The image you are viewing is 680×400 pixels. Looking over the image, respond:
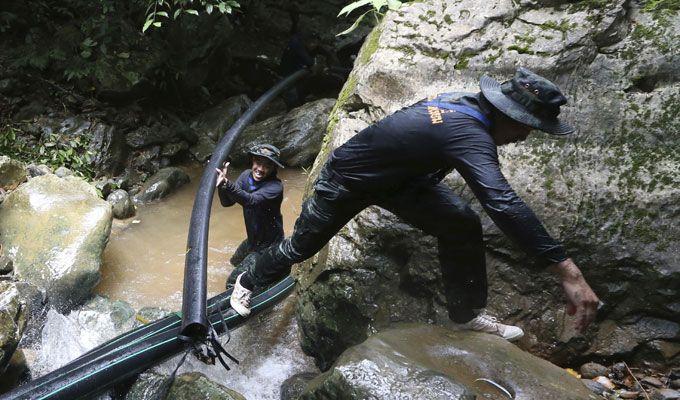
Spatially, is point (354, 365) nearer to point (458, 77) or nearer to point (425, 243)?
point (425, 243)

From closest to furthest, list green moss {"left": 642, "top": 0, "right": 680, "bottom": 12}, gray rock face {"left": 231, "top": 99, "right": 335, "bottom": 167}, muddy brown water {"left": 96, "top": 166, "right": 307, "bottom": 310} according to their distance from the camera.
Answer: green moss {"left": 642, "top": 0, "right": 680, "bottom": 12} → muddy brown water {"left": 96, "top": 166, "right": 307, "bottom": 310} → gray rock face {"left": 231, "top": 99, "right": 335, "bottom": 167}

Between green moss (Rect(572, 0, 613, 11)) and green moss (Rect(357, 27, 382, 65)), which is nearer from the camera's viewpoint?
green moss (Rect(572, 0, 613, 11))

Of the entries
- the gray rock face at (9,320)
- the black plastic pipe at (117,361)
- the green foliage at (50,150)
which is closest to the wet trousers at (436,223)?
the black plastic pipe at (117,361)

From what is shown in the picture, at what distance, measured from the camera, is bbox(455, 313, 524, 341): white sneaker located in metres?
3.43

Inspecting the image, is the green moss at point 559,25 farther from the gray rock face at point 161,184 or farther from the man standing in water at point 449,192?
the gray rock face at point 161,184

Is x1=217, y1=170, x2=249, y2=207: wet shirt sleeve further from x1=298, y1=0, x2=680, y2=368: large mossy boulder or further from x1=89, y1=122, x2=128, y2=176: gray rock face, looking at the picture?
x1=89, y1=122, x2=128, y2=176: gray rock face

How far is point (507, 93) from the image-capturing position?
2770 millimetres

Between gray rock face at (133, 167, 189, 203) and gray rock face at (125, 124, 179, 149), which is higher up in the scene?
gray rock face at (125, 124, 179, 149)

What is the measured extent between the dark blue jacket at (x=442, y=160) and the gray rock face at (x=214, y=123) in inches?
235

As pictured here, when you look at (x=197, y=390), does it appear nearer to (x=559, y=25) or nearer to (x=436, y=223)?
(x=436, y=223)

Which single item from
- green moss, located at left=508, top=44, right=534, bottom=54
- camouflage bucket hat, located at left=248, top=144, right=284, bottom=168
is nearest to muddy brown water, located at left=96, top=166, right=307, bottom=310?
camouflage bucket hat, located at left=248, top=144, right=284, bottom=168

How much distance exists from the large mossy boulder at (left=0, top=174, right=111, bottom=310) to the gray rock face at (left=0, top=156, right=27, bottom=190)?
0.43 metres

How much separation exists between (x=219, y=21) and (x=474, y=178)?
813 cm

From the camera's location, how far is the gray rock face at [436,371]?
2.49 metres
